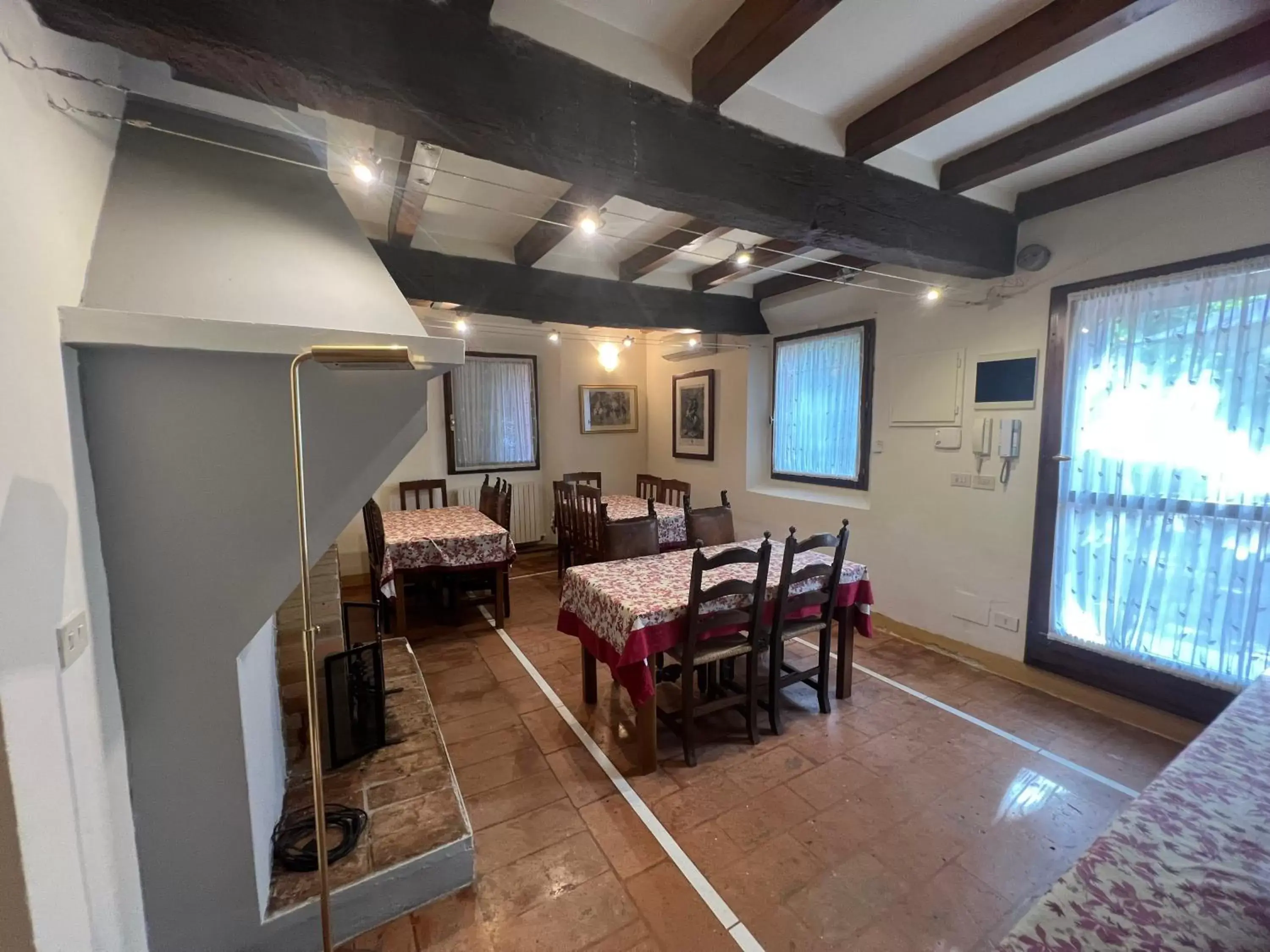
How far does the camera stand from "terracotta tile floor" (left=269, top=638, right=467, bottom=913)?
4.72 ft

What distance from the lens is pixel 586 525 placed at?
3.88 metres

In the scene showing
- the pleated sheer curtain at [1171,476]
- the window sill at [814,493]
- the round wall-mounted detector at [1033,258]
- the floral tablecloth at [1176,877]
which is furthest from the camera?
the window sill at [814,493]

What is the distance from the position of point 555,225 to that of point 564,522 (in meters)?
2.71

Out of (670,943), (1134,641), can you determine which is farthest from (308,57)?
(1134,641)

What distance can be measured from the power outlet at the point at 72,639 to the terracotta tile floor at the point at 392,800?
37.3 inches

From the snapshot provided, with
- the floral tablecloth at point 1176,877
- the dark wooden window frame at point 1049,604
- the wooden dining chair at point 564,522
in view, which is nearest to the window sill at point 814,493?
the dark wooden window frame at point 1049,604

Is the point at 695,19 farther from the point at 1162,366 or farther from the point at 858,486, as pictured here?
the point at 858,486

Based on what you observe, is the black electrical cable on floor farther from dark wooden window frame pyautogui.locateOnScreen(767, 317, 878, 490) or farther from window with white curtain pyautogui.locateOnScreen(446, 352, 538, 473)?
window with white curtain pyautogui.locateOnScreen(446, 352, 538, 473)

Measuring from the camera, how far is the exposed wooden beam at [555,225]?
7.05 ft

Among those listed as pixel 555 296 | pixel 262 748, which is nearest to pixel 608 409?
pixel 555 296

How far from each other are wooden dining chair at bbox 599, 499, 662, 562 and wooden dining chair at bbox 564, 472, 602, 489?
2.25 m

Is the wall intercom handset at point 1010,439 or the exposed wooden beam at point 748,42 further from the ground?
the exposed wooden beam at point 748,42

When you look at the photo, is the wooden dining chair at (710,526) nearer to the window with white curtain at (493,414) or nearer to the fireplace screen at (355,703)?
the fireplace screen at (355,703)

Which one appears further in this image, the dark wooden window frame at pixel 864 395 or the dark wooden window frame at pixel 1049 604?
the dark wooden window frame at pixel 864 395
